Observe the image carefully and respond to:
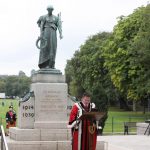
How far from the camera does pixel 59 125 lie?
19.4 m

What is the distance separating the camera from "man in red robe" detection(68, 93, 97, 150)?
13352mm

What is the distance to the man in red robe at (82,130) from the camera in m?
13.4

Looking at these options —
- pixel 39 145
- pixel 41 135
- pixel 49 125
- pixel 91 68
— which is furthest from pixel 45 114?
pixel 91 68

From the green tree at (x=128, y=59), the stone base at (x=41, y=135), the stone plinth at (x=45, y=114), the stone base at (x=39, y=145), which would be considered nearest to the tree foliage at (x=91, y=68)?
the green tree at (x=128, y=59)

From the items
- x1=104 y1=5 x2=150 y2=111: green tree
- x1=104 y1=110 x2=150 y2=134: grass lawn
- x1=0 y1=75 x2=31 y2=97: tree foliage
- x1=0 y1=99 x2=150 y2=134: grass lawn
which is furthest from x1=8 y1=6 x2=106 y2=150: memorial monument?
x1=0 y1=75 x2=31 y2=97: tree foliage

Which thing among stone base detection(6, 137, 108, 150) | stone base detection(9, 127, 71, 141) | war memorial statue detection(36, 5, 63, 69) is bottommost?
stone base detection(6, 137, 108, 150)

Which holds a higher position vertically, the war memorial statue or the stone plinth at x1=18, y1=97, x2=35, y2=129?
the war memorial statue

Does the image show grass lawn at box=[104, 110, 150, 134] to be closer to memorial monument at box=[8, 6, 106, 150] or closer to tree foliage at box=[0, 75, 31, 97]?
memorial monument at box=[8, 6, 106, 150]

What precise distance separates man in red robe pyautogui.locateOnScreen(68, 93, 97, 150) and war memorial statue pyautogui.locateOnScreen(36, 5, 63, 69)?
7195 millimetres

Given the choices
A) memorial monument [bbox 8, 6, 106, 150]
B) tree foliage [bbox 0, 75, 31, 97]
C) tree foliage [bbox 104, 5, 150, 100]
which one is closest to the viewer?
memorial monument [bbox 8, 6, 106, 150]

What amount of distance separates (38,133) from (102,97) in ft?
66.7

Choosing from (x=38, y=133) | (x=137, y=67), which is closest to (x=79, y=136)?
(x=38, y=133)

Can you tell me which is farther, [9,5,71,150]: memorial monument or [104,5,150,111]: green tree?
[104,5,150,111]: green tree

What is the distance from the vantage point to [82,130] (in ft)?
Answer: 44.4
